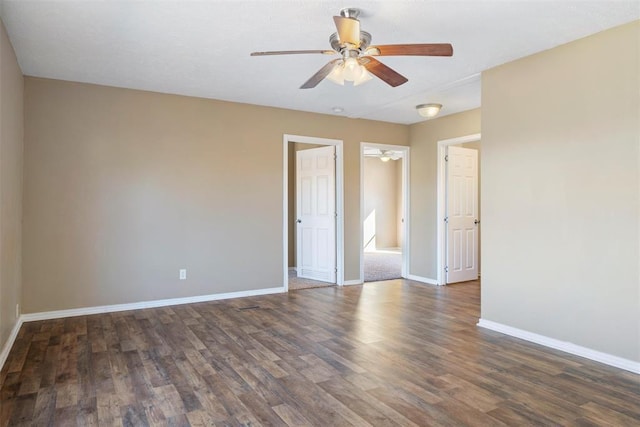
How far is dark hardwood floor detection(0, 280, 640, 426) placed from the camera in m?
2.22

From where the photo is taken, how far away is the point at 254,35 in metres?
3.06

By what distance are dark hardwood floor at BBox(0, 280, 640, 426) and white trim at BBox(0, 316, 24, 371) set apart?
0.17 feet

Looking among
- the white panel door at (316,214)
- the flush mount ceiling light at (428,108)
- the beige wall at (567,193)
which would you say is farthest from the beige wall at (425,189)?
the beige wall at (567,193)

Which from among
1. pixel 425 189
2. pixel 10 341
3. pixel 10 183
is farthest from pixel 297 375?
pixel 425 189

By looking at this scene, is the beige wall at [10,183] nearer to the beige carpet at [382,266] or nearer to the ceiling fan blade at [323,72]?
the ceiling fan blade at [323,72]

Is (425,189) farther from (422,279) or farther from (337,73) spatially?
(337,73)

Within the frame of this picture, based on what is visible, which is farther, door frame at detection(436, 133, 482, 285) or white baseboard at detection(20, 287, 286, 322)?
door frame at detection(436, 133, 482, 285)

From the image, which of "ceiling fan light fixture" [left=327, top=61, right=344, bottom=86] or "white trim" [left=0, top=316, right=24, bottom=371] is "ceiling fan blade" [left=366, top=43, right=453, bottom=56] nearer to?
"ceiling fan light fixture" [left=327, top=61, right=344, bottom=86]

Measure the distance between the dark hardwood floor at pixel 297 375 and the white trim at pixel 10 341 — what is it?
0.17 feet

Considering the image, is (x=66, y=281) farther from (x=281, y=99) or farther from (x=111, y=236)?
(x=281, y=99)

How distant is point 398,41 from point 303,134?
2586mm

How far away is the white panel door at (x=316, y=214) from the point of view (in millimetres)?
6055

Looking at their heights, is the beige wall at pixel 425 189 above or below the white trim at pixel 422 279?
above

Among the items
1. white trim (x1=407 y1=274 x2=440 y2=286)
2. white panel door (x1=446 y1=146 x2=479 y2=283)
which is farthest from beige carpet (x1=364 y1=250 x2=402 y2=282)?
white panel door (x1=446 y1=146 x2=479 y2=283)
